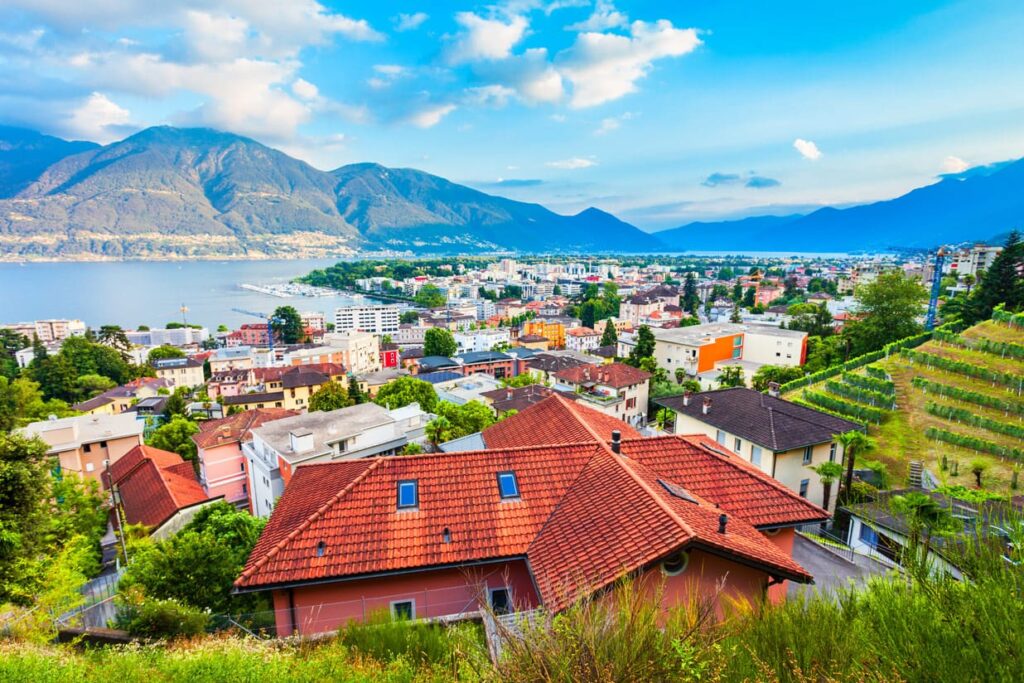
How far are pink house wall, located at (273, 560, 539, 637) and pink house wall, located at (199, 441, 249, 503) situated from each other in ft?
57.4

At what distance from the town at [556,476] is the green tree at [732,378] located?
26 cm

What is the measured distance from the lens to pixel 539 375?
4338 cm

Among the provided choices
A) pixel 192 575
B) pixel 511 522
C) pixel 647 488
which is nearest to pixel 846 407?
pixel 647 488

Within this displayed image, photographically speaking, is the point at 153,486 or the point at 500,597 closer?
the point at 500,597

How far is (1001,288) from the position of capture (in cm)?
2966

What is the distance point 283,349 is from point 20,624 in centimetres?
6181

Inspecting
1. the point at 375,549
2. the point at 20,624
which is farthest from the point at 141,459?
the point at 375,549

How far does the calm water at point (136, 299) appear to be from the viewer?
10456 cm

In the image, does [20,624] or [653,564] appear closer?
[653,564]

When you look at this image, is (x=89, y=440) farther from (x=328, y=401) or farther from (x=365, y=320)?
(x=365, y=320)

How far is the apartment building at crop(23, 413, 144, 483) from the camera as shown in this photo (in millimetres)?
20938

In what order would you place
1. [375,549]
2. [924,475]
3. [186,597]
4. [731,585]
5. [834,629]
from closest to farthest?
[834,629]
[731,585]
[375,549]
[186,597]
[924,475]

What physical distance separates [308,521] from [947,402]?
2363 cm

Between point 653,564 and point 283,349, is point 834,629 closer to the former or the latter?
point 653,564
